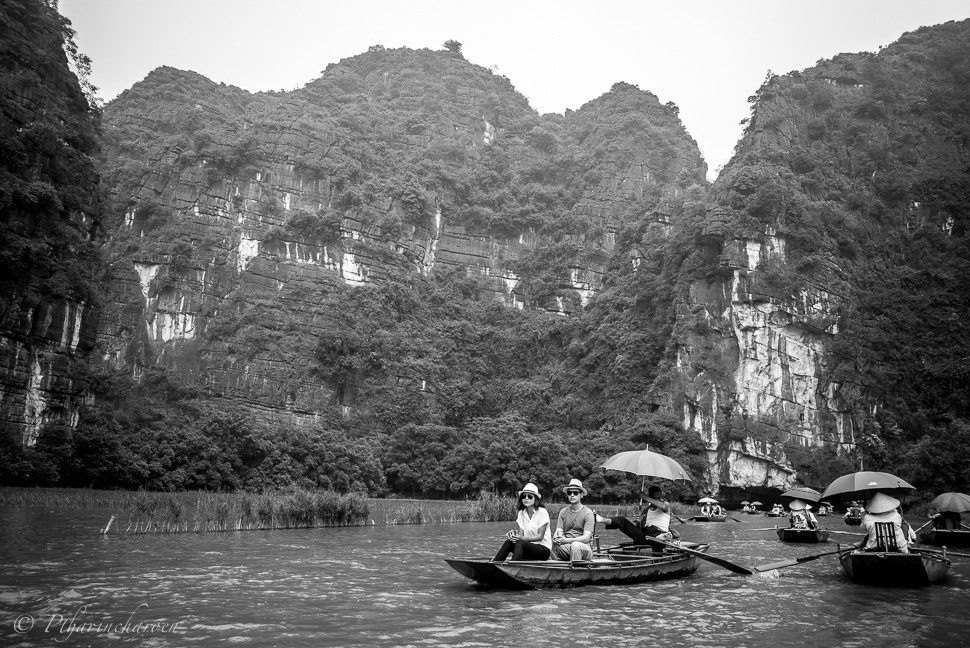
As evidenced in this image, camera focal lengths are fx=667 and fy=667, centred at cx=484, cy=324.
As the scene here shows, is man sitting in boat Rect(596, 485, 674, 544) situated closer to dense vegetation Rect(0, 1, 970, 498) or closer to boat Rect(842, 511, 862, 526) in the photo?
boat Rect(842, 511, 862, 526)

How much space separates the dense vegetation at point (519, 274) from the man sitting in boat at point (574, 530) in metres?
28.1

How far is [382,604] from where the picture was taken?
9.65 meters

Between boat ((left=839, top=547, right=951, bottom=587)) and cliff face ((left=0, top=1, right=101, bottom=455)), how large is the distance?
3245 cm

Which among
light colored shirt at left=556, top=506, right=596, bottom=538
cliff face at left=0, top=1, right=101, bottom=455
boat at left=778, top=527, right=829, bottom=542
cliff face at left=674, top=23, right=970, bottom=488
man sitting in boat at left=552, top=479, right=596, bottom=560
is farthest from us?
cliff face at left=674, top=23, right=970, bottom=488

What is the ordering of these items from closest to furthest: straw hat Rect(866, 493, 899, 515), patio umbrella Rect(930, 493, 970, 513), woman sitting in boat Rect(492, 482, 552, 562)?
woman sitting in boat Rect(492, 482, 552, 562) → straw hat Rect(866, 493, 899, 515) → patio umbrella Rect(930, 493, 970, 513)

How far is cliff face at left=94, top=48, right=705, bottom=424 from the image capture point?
193 ft

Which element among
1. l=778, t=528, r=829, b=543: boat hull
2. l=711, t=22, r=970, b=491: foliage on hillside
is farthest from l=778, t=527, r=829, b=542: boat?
l=711, t=22, r=970, b=491: foliage on hillside

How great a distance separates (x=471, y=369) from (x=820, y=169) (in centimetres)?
3742

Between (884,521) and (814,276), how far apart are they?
146 ft

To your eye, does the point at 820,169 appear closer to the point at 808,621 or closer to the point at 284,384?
the point at 284,384

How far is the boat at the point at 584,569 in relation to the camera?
1041 centimetres

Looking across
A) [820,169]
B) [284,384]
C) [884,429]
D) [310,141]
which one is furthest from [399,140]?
[884,429]

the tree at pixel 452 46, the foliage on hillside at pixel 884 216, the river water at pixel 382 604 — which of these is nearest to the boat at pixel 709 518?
the foliage on hillside at pixel 884 216

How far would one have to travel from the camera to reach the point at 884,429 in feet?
154
